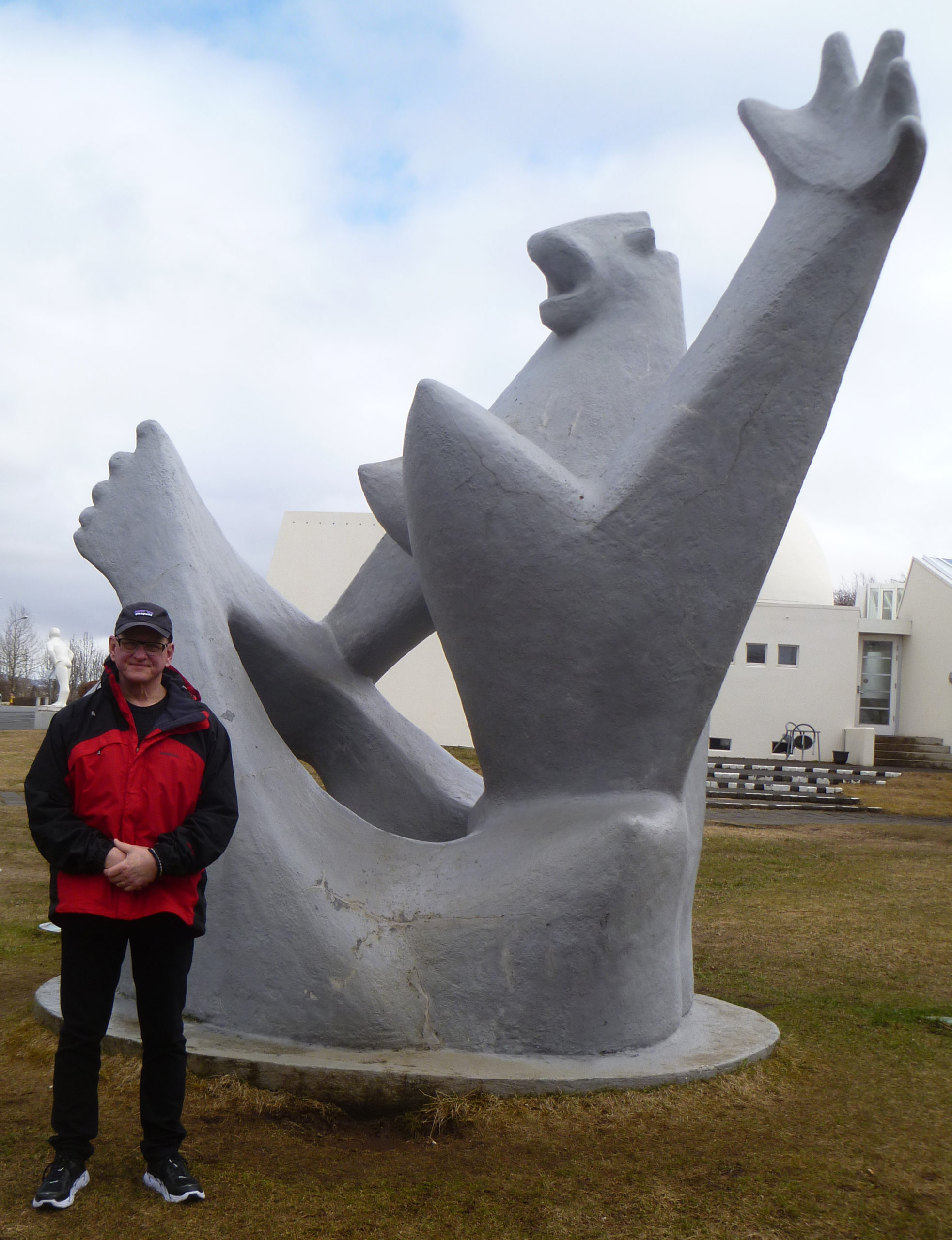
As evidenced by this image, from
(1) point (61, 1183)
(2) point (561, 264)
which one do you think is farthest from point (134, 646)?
(2) point (561, 264)

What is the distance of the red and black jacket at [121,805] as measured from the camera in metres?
2.66

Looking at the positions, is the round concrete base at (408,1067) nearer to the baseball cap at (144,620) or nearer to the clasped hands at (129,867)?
the clasped hands at (129,867)

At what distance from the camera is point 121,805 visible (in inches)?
106

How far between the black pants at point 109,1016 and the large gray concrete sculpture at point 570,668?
982 millimetres

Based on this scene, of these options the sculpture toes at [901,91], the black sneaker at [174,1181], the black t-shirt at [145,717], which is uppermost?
the sculpture toes at [901,91]

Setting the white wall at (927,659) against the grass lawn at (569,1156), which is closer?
the grass lawn at (569,1156)

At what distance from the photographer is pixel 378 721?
17.0ft

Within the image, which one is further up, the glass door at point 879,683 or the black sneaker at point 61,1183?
the glass door at point 879,683

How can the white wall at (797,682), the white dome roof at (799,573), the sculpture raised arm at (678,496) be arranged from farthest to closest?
1. the white dome roof at (799,573)
2. the white wall at (797,682)
3. the sculpture raised arm at (678,496)

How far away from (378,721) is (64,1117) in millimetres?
2615

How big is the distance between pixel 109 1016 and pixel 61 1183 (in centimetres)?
41

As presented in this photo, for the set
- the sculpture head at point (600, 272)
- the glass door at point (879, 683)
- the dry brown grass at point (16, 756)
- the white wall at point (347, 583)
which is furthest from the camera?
the glass door at point (879, 683)

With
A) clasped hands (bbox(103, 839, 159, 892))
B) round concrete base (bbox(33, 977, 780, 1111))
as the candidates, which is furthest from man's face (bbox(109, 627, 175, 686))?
round concrete base (bbox(33, 977, 780, 1111))

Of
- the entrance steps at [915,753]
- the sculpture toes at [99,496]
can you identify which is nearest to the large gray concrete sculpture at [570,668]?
the sculpture toes at [99,496]
